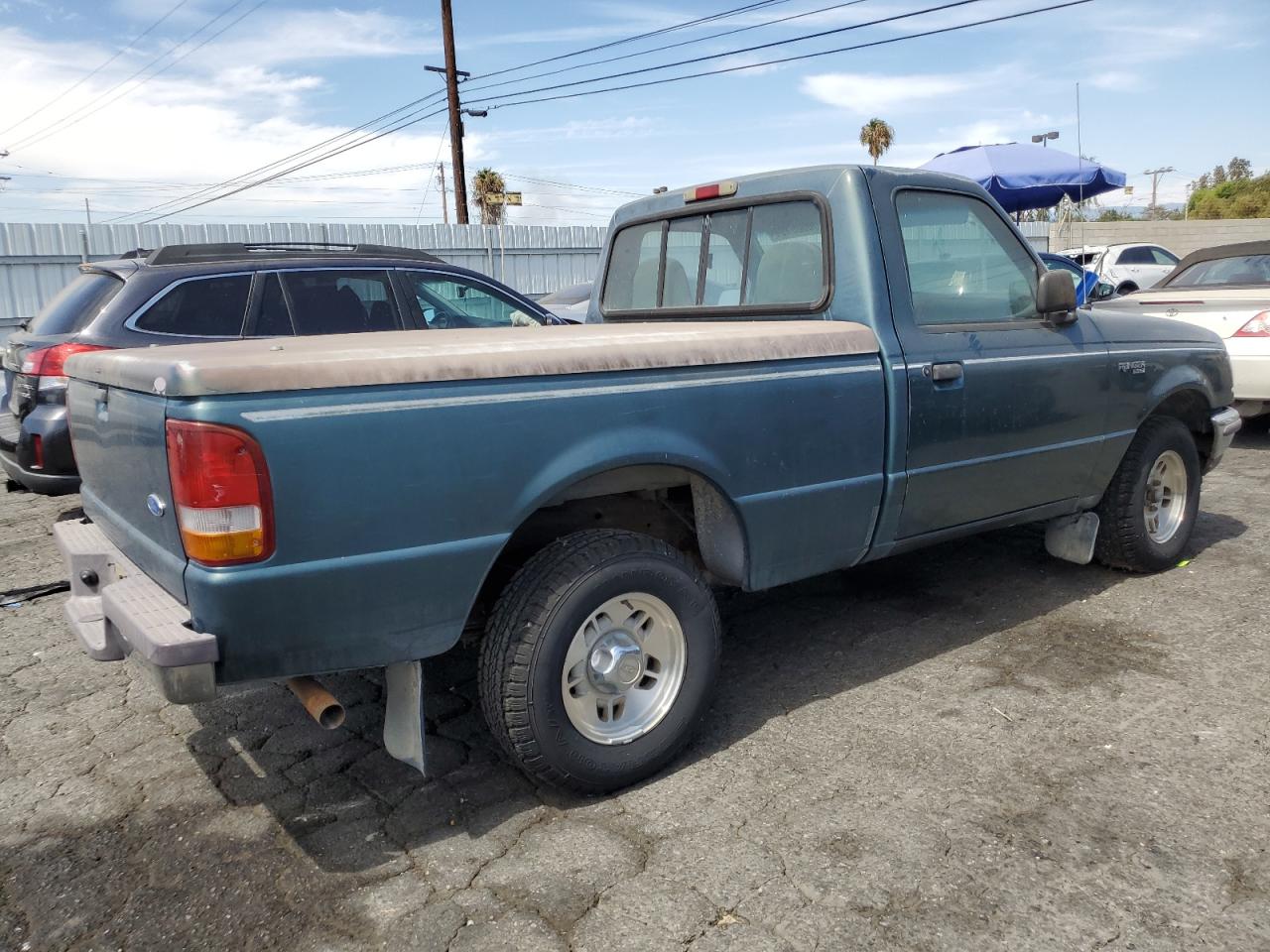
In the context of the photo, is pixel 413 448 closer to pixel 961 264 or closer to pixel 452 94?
pixel 961 264

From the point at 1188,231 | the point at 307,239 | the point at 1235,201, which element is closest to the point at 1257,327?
the point at 307,239

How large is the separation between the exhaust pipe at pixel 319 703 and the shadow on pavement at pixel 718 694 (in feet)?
1.49

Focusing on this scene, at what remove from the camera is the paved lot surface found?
7.89 ft

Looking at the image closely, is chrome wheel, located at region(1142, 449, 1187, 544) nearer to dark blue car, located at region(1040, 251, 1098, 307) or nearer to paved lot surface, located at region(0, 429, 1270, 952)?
paved lot surface, located at region(0, 429, 1270, 952)

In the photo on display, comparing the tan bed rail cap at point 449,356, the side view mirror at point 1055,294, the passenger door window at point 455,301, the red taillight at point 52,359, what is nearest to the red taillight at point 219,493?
the tan bed rail cap at point 449,356

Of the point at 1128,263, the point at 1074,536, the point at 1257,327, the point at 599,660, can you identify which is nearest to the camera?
the point at 599,660

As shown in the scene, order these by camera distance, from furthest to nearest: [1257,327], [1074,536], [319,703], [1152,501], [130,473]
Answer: [1257,327] → [1152,501] → [1074,536] → [130,473] → [319,703]

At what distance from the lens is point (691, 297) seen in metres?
4.26

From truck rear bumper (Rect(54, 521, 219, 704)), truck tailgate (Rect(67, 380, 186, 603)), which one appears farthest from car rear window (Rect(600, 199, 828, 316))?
truck rear bumper (Rect(54, 521, 219, 704))

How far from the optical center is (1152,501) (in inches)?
195

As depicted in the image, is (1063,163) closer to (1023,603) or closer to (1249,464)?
(1249,464)

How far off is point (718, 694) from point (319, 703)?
64.5 inches

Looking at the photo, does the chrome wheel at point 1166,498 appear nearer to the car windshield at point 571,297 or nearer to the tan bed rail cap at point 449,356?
the tan bed rail cap at point 449,356

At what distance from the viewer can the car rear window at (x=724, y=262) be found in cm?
375
